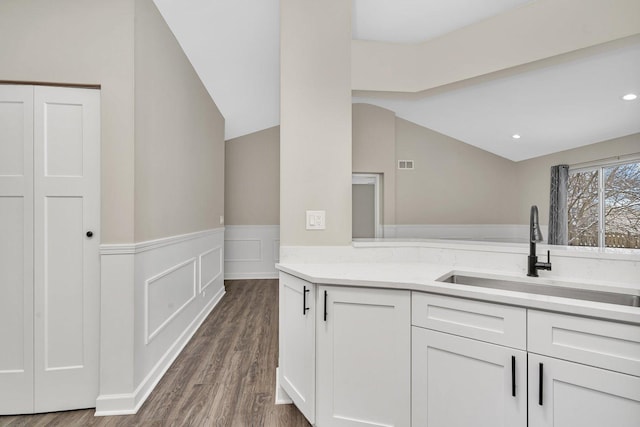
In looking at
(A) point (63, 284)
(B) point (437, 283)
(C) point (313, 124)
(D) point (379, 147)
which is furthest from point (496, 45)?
(A) point (63, 284)

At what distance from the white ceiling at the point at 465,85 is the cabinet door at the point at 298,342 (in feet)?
5.58

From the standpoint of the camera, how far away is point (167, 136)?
7.96 ft

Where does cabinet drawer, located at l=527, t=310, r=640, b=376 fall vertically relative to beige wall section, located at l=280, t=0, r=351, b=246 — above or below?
below

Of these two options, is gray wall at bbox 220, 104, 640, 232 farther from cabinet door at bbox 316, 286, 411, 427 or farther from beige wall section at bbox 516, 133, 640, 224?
cabinet door at bbox 316, 286, 411, 427

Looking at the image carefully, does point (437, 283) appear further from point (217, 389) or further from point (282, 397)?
point (217, 389)

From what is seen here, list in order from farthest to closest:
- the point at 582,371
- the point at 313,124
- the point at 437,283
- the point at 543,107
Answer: the point at 543,107, the point at 313,124, the point at 437,283, the point at 582,371

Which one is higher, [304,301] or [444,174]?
[444,174]

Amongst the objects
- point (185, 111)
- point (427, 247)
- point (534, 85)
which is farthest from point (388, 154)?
point (185, 111)

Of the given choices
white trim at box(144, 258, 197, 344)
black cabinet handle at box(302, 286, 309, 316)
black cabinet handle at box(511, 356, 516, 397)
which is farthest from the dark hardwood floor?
black cabinet handle at box(511, 356, 516, 397)

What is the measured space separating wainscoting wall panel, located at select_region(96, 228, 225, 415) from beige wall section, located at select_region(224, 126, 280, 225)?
83.9 inches

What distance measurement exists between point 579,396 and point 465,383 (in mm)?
375

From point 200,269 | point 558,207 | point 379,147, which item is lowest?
point 200,269

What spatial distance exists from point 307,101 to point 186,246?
6.10 ft

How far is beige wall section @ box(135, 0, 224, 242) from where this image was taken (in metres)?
1.98
